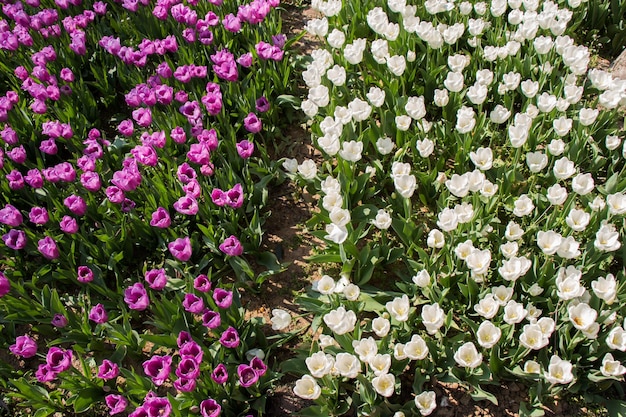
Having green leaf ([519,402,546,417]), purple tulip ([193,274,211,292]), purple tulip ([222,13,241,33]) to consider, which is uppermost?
purple tulip ([222,13,241,33])

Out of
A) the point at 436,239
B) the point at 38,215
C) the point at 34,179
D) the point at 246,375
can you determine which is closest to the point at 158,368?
the point at 246,375

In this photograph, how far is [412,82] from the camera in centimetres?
401

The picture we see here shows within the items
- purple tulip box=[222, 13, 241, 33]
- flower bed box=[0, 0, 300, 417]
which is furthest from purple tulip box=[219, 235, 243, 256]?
purple tulip box=[222, 13, 241, 33]

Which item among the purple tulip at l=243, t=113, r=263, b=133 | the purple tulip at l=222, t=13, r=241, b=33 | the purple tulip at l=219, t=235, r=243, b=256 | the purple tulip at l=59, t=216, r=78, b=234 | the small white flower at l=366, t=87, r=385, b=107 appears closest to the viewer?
the purple tulip at l=219, t=235, r=243, b=256

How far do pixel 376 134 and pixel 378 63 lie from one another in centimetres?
67

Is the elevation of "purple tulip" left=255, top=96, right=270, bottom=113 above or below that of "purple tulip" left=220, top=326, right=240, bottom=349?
above

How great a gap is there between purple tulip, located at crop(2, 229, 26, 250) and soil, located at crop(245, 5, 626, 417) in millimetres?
1354

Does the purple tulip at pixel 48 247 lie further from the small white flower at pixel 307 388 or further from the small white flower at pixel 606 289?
the small white flower at pixel 606 289

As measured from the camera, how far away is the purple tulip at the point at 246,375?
2.59 m

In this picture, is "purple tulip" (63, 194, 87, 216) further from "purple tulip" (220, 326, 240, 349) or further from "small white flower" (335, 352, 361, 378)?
"small white flower" (335, 352, 361, 378)

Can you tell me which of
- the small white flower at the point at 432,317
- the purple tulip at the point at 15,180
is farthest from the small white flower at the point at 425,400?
the purple tulip at the point at 15,180

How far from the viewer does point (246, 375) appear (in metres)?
2.63

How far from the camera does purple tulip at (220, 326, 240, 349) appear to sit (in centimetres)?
264

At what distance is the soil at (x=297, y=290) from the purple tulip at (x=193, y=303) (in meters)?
0.36
